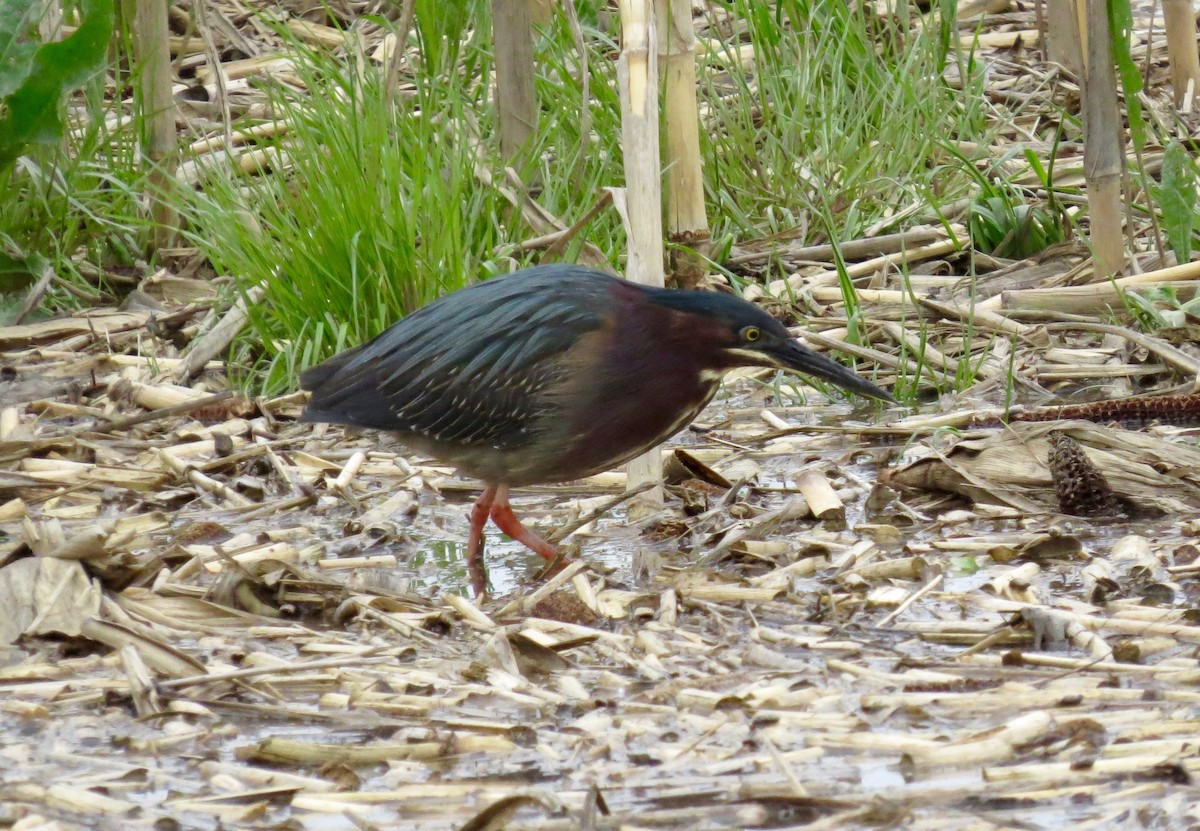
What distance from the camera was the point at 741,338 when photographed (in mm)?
4348

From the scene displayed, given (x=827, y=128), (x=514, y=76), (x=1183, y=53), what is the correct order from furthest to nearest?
(x=1183, y=53)
(x=827, y=128)
(x=514, y=76)

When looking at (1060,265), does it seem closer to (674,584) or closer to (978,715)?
(674,584)

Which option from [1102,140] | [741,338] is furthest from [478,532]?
[1102,140]

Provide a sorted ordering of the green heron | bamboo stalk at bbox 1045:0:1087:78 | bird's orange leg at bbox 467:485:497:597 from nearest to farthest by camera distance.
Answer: the green heron → bird's orange leg at bbox 467:485:497:597 → bamboo stalk at bbox 1045:0:1087:78

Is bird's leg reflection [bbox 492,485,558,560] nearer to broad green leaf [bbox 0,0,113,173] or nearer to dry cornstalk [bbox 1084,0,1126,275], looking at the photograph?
dry cornstalk [bbox 1084,0,1126,275]

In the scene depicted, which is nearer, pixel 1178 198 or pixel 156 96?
pixel 1178 198

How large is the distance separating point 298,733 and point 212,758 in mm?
190

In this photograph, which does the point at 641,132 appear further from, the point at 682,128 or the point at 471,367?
the point at 471,367

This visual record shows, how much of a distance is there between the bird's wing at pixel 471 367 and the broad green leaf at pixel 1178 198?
2.44 metres

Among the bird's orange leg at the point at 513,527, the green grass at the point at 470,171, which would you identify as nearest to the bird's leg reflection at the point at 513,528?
the bird's orange leg at the point at 513,527

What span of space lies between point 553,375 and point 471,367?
0.88ft

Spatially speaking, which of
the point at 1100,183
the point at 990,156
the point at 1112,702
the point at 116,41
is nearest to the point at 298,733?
the point at 1112,702

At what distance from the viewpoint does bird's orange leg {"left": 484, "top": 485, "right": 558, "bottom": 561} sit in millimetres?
4488

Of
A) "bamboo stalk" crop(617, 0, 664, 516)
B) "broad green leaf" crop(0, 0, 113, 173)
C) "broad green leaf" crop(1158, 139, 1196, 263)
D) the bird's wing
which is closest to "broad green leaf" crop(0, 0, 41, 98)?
"broad green leaf" crop(0, 0, 113, 173)
